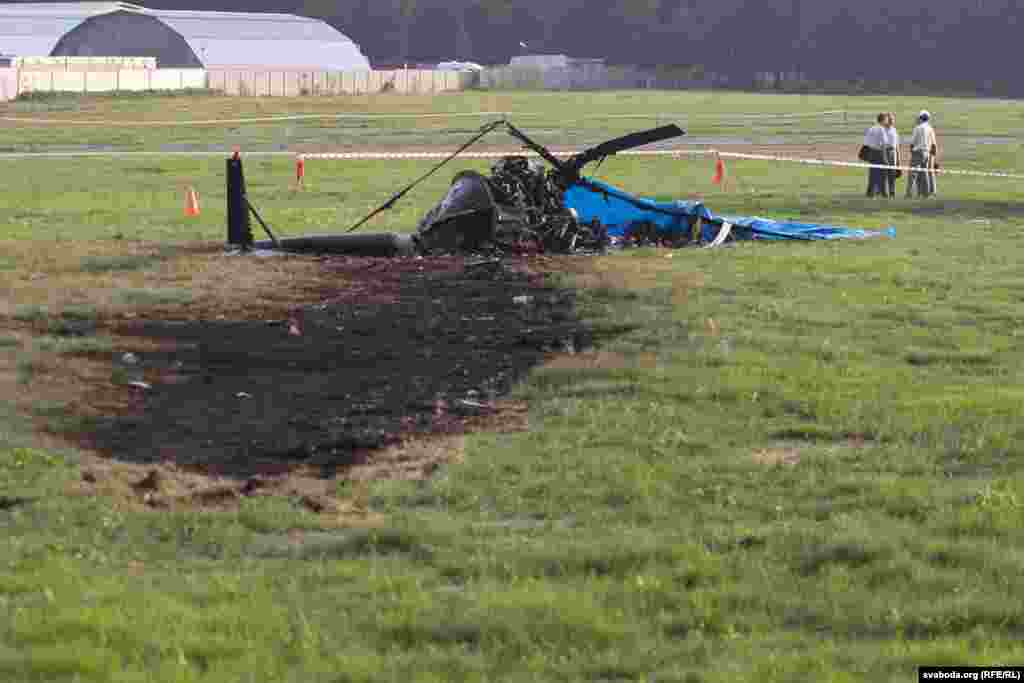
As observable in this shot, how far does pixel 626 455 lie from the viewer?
9828 mm

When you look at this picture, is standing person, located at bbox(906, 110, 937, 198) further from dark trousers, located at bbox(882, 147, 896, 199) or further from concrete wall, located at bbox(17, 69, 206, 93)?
concrete wall, located at bbox(17, 69, 206, 93)

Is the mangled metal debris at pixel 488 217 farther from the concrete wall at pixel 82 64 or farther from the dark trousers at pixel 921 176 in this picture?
the concrete wall at pixel 82 64

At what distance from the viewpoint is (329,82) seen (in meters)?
96.8

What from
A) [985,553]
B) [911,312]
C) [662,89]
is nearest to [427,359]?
[911,312]

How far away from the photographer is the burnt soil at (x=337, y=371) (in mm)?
10188

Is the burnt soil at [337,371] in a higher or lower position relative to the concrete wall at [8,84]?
lower

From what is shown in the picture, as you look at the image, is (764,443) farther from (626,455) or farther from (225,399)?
(225,399)

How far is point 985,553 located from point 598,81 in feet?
374

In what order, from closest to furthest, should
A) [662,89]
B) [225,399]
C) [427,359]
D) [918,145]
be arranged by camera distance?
[225,399] → [427,359] → [918,145] → [662,89]

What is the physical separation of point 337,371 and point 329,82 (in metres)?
86.0

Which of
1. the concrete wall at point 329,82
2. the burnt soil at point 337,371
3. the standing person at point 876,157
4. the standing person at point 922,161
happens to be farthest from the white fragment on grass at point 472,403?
the concrete wall at point 329,82

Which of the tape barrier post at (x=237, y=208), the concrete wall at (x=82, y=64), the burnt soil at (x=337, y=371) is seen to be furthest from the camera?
the concrete wall at (x=82, y=64)

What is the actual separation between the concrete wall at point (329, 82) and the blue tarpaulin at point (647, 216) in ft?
232

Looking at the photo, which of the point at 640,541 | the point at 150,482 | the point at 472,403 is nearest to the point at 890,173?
the point at 472,403
